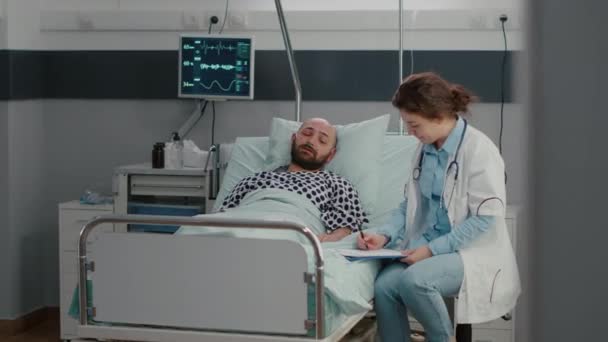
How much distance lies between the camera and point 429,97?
296 cm

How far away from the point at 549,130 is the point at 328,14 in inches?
171

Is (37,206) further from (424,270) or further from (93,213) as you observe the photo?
(424,270)

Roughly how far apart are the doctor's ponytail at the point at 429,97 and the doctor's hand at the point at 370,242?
18.4 inches

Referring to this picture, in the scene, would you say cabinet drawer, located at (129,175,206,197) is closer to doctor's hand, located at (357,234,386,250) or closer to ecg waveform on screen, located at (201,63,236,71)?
ecg waveform on screen, located at (201,63,236,71)

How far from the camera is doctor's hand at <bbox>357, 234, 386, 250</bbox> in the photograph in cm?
308

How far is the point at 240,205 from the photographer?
3475 mm

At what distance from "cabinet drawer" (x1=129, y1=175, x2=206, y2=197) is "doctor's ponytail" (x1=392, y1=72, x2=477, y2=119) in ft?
4.65

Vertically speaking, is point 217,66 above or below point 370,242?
above

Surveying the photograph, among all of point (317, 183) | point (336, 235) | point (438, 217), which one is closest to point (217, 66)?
point (317, 183)

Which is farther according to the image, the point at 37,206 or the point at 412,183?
the point at 37,206

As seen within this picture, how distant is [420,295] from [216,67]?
1.85 metres

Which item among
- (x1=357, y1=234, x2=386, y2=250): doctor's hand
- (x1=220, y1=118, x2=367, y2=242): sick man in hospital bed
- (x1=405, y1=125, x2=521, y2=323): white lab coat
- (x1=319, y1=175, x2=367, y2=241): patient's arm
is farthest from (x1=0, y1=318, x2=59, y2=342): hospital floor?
(x1=405, y1=125, x2=521, y2=323): white lab coat

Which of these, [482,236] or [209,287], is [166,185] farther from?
[482,236]

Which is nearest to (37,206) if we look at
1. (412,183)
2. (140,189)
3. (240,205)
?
(140,189)
